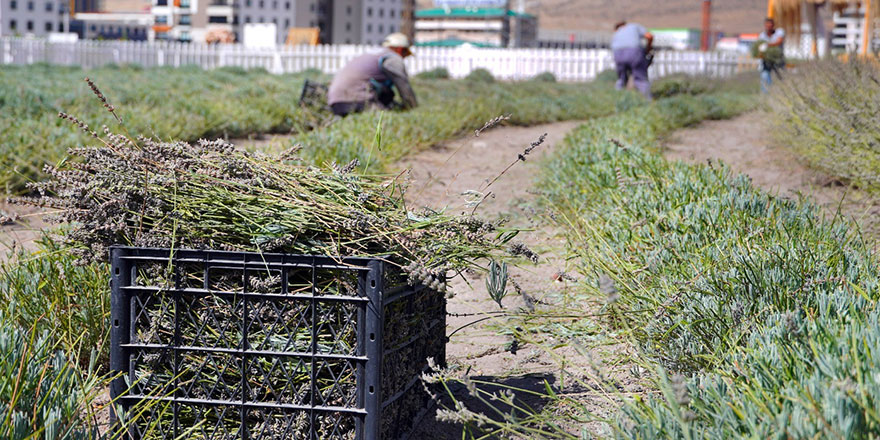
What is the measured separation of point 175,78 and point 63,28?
106m

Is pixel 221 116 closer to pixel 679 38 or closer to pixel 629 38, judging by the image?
pixel 629 38

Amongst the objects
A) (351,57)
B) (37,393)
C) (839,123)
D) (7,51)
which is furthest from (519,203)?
(7,51)

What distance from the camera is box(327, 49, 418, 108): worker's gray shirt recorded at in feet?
28.4

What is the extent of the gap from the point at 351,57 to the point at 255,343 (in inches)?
1006

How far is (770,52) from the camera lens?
15.8 meters

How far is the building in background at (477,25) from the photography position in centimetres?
10625

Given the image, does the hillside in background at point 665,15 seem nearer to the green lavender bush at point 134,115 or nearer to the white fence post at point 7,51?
the white fence post at point 7,51

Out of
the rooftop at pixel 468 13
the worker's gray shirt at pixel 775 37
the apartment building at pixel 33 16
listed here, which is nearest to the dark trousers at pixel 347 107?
the worker's gray shirt at pixel 775 37

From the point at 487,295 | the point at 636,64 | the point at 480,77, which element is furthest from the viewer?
the point at 480,77

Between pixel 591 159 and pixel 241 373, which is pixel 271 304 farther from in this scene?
pixel 591 159

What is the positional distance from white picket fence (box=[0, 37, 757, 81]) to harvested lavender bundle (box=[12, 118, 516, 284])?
24.8 metres

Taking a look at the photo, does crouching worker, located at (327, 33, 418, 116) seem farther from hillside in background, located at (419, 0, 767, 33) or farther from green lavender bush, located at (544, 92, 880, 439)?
hillside in background, located at (419, 0, 767, 33)

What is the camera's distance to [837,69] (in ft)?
22.4

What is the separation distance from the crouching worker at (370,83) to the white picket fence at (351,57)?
18.4 metres
